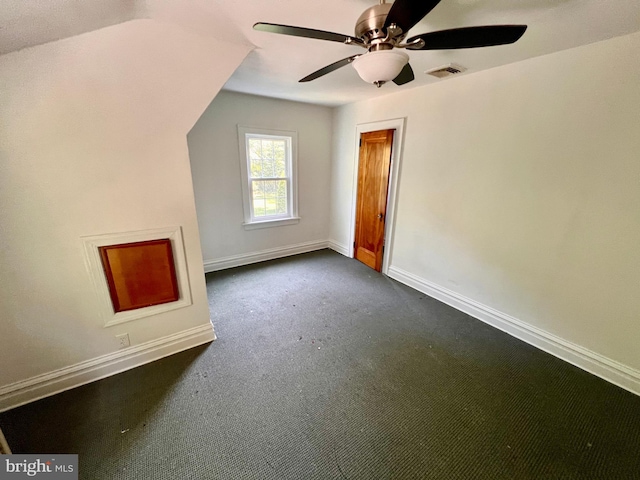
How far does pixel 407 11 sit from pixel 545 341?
102 inches

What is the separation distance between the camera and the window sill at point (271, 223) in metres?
3.69

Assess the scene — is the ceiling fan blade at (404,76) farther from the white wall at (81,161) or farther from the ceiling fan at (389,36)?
the white wall at (81,161)

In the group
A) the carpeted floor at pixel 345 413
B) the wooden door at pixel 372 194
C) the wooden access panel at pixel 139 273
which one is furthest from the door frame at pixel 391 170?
the wooden access panel at pixel 139 273

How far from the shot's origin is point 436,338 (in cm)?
227

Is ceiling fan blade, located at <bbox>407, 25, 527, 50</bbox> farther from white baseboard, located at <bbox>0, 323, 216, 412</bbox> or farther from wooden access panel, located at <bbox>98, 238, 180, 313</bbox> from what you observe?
white baseboard, located at <bbox>0, 323, 216, 412</bbox>

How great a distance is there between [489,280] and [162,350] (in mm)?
2931

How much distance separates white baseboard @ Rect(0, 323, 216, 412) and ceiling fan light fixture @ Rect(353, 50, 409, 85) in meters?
2.15

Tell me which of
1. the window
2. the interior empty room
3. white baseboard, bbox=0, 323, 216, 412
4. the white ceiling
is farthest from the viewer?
the window

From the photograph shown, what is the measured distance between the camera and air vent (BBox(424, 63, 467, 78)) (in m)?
2.08

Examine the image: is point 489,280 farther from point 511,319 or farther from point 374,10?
point 374,10

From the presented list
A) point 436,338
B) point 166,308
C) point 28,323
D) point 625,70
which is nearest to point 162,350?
point 166,308

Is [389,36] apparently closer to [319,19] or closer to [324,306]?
[319,19]

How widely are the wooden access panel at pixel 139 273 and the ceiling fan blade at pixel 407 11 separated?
180 cm

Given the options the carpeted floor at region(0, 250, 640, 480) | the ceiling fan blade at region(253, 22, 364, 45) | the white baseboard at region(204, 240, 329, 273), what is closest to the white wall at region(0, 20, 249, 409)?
the carpeted floor at region(0, 250, 640, 480)
